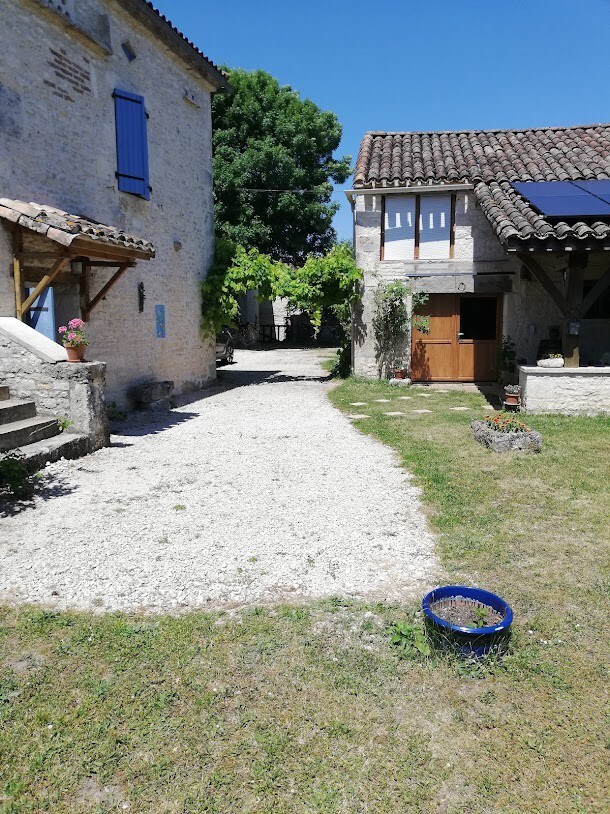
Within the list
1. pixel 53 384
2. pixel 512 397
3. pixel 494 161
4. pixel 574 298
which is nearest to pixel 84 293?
pixel 53 384

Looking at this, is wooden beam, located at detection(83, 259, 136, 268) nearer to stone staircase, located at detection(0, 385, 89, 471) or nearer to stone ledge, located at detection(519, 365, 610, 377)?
stone staircase, located at detection(0, 385, 89, 471)

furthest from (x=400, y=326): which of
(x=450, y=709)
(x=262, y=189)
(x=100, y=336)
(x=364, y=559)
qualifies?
(x=262, y=189)

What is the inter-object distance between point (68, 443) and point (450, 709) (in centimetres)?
563

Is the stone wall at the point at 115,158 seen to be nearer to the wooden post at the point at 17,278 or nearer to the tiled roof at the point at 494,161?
the wooden post at the point at 17,278

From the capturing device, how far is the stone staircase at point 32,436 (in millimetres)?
6477

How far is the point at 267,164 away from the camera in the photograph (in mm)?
23828

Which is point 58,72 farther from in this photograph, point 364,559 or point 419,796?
point 419,796

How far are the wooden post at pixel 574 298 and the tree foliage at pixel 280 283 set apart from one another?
5175 millimetres

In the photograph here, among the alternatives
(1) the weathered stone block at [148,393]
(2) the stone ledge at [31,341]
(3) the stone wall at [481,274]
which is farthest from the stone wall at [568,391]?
(2) the stone ledge at [31,341]

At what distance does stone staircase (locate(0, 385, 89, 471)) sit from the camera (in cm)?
648

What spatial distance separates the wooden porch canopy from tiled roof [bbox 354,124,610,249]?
6132 millimetres

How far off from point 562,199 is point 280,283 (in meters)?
6.54

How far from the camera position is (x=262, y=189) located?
24.4 meters

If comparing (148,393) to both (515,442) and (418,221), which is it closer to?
(515,442)
